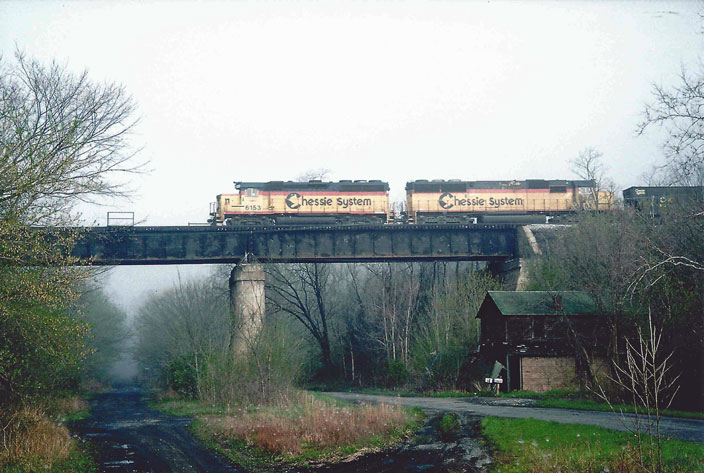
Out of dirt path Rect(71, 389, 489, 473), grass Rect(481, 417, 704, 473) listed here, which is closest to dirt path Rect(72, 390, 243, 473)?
dirt path Rect(71, 389, 489, 473)

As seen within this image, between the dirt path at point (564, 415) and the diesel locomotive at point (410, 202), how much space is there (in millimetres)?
22420

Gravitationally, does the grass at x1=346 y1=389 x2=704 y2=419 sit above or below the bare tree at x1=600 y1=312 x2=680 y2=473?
below

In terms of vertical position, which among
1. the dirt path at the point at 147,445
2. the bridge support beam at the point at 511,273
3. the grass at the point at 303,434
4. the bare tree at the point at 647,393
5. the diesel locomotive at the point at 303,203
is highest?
the diesel locomotive at the point at 303,203

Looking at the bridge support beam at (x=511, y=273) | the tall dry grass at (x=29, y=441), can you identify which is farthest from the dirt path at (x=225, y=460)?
the bridge support beam at (x=511, y=273)

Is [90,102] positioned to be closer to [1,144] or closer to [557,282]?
[1,144]

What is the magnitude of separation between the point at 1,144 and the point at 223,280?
5358cm

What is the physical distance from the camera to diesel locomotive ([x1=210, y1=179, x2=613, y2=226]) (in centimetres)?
5138

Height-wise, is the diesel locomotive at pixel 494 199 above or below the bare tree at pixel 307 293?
above

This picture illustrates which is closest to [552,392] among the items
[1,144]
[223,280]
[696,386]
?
[696,386]

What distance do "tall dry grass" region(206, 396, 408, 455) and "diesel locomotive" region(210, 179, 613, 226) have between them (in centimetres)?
2702

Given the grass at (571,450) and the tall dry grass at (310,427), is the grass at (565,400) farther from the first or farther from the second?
the tall dry grass at (310,427)

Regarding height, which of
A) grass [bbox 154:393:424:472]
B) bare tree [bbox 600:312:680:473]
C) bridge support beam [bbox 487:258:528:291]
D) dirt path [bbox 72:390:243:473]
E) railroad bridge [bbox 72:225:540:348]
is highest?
railroad bridge [bbox 72:225:540:348]

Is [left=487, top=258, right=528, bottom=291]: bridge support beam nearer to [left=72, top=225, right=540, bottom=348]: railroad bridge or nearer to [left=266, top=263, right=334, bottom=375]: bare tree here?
[left=72, top=225, right=540, bottom=348]: railroad bridge

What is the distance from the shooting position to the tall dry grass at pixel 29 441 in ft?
55.7
